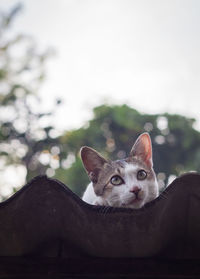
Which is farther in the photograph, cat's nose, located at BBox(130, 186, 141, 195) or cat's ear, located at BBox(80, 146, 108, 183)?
cat's ear, located at BBox(80, 146, 108, 183)

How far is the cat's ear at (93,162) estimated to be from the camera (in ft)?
9.91

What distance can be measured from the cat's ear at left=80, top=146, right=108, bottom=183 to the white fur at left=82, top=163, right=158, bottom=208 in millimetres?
217

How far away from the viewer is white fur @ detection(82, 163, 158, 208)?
266cm

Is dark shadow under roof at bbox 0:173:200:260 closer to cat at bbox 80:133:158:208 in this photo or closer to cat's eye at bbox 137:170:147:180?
cat at bbox 80:133:158:208

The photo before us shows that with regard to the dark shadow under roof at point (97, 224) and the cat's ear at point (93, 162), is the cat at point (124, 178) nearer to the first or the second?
the cat's ear at point (93, 162)

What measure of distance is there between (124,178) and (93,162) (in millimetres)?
376

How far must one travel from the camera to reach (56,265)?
6.17ft

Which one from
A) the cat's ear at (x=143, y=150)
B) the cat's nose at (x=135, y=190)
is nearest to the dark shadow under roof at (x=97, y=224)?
the cat's nose at (x=135, y=190)

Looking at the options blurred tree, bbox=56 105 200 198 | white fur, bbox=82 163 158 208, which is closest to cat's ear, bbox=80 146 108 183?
white fur, bbox=82 163 158 208

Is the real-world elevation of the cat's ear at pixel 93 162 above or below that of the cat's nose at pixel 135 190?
above

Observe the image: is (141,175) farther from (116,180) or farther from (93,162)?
(93,162)

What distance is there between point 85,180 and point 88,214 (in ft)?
34.0

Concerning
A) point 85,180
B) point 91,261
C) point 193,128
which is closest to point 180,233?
point 91,261

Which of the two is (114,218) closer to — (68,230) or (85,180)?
(68,230)
